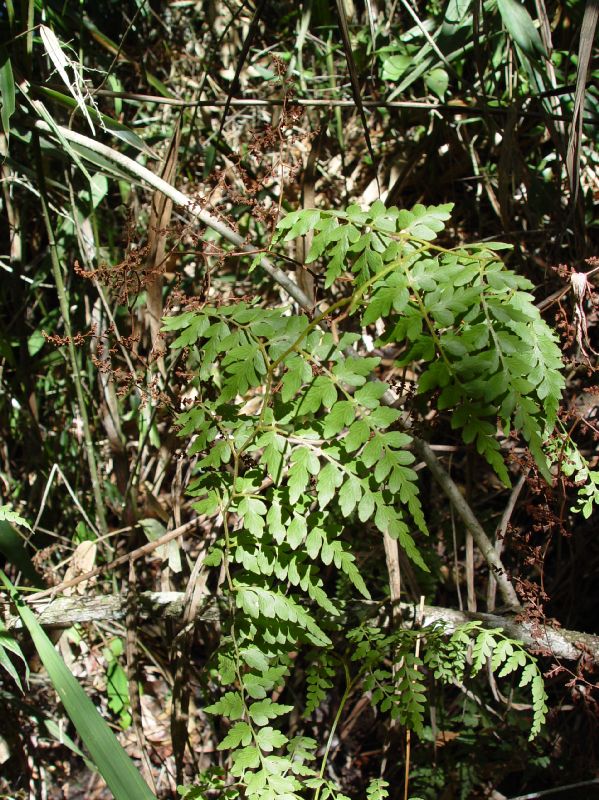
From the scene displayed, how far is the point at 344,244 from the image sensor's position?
146 cm

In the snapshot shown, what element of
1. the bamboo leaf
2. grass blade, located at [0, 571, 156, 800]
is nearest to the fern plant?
grass blade, located at [0, 571, 156, 800]

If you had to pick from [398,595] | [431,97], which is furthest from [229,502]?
[431,97]

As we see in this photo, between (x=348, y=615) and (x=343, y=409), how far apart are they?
94 cm

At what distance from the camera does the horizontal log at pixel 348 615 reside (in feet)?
6.14

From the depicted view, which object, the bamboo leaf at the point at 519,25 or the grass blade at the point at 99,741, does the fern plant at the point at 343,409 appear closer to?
the grass blade at the point at 99,741

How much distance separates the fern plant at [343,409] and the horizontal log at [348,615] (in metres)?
0.21

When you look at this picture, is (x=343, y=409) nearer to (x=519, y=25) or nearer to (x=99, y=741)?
(x=99, y=741)

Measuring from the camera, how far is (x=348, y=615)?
2.06 metres

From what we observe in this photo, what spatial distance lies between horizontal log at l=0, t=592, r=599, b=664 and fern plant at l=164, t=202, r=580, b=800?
0.21 m

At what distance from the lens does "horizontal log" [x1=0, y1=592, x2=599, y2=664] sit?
187 cm

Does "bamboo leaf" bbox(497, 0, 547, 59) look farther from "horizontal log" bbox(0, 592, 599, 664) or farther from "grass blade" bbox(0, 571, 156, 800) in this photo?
"grass blade" bbox(0, 571, 156, 800)

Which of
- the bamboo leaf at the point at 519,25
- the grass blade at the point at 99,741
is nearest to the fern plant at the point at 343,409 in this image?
the grass blade at the point at 99,741

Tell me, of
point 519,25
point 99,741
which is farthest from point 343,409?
point 519,25

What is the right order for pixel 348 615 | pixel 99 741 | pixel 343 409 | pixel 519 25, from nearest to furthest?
pixel 343 409 → pixel 99 741 → pixel 519 25 → pixel 348 615
